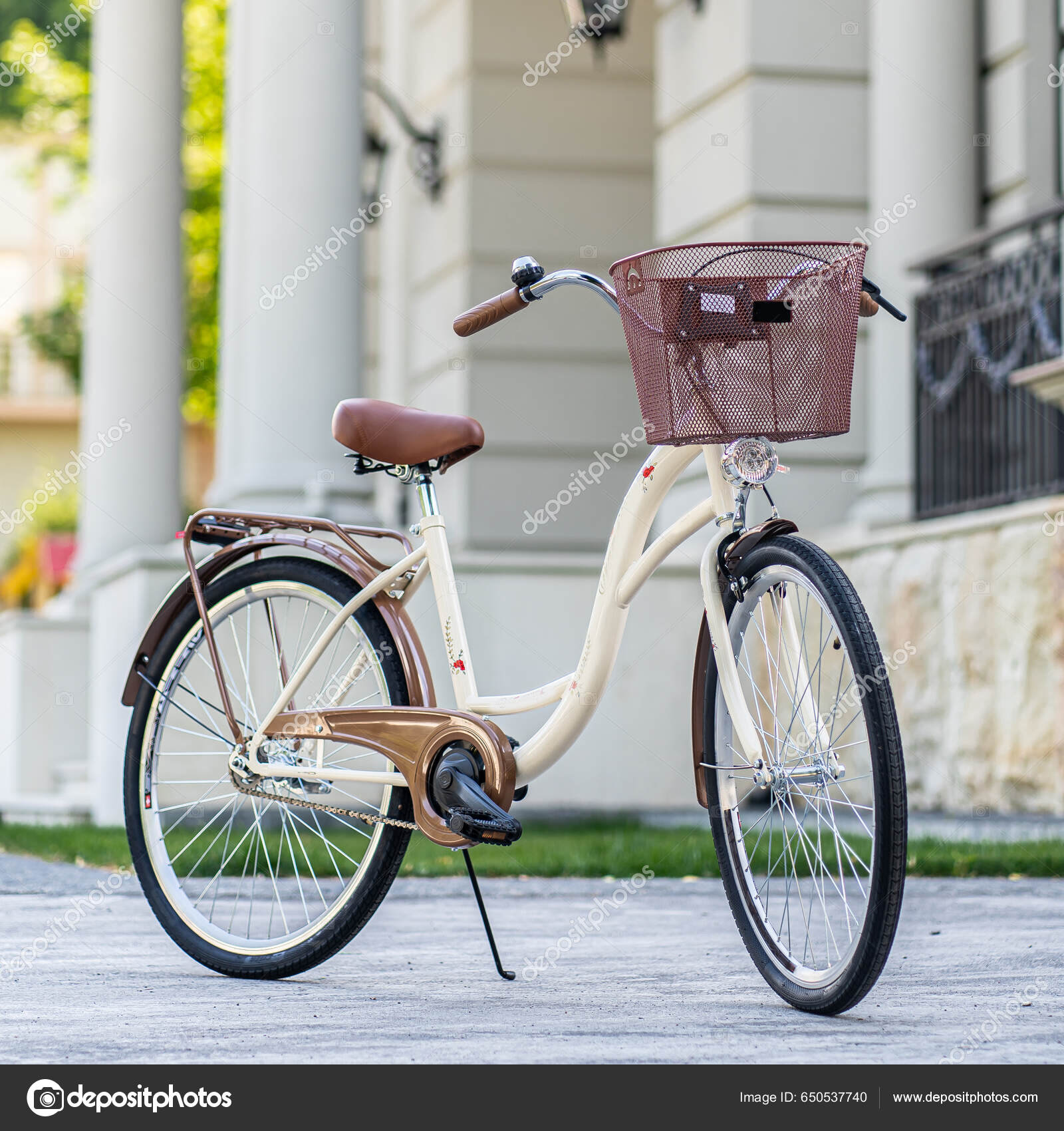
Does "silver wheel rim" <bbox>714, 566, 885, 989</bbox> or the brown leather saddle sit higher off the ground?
the brown leather saddle

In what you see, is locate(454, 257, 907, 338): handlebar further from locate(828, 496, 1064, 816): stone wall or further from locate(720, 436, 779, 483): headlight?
locate(828, 496, 1064, 816): stone wall

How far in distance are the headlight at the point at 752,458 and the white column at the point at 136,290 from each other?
8.24 meters

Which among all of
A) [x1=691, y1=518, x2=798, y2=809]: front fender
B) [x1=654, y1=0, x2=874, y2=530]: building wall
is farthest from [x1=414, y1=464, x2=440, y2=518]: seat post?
[x1=654, y1=0, x2=874, y2=530]: building wall

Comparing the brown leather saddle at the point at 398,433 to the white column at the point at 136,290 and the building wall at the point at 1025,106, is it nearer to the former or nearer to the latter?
the building wall at the point at 1025,106

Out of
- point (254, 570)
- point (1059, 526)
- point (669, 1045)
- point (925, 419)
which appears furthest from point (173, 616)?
point (925, 419)

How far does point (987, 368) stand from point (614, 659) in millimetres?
5008

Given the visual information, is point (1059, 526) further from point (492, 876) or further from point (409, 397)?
point (409, 397)

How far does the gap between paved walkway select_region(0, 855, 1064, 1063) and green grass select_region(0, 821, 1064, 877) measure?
47cm

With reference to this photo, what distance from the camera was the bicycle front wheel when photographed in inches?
113

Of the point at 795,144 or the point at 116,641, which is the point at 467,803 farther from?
the point at 795,144

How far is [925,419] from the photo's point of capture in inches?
333

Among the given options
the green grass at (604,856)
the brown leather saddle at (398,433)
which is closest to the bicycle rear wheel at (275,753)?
the brown leather saddle at (398,433)

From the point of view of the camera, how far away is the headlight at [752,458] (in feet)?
10.4
